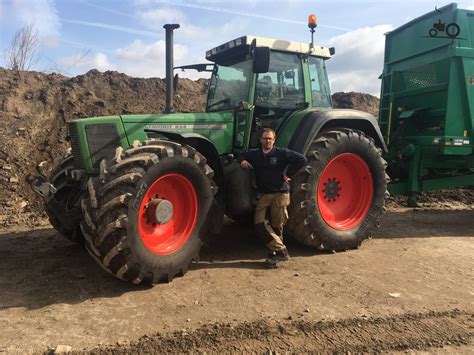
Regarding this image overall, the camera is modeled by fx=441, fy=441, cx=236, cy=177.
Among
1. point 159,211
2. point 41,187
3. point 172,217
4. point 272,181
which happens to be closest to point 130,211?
point 159,211

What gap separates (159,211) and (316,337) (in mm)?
1826

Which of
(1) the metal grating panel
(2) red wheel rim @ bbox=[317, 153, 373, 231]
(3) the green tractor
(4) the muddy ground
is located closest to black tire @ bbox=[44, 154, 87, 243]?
(3) the green tractor

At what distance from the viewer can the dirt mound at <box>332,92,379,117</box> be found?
16.8 metres

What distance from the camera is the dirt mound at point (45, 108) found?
312 inches

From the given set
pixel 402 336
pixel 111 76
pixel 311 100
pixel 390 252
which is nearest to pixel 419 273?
pixel 390 252

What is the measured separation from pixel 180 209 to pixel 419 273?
103 inches

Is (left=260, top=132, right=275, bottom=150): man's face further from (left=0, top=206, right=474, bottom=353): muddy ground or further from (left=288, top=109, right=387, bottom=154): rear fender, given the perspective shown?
(left=0, top=206, right=474, bottom=353): muddy ground

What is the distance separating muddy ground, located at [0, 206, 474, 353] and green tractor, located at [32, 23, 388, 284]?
1.11 feet

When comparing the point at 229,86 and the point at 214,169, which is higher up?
the point at 229,86

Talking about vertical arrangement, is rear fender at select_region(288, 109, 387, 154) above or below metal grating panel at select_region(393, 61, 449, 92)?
below

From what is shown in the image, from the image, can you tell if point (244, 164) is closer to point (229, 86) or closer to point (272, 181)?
point (272, 181)

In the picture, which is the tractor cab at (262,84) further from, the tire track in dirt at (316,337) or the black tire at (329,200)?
the tire track in dirt at (316,337)

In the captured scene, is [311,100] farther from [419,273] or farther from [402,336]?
[402,336]

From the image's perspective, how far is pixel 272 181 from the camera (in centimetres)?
482
